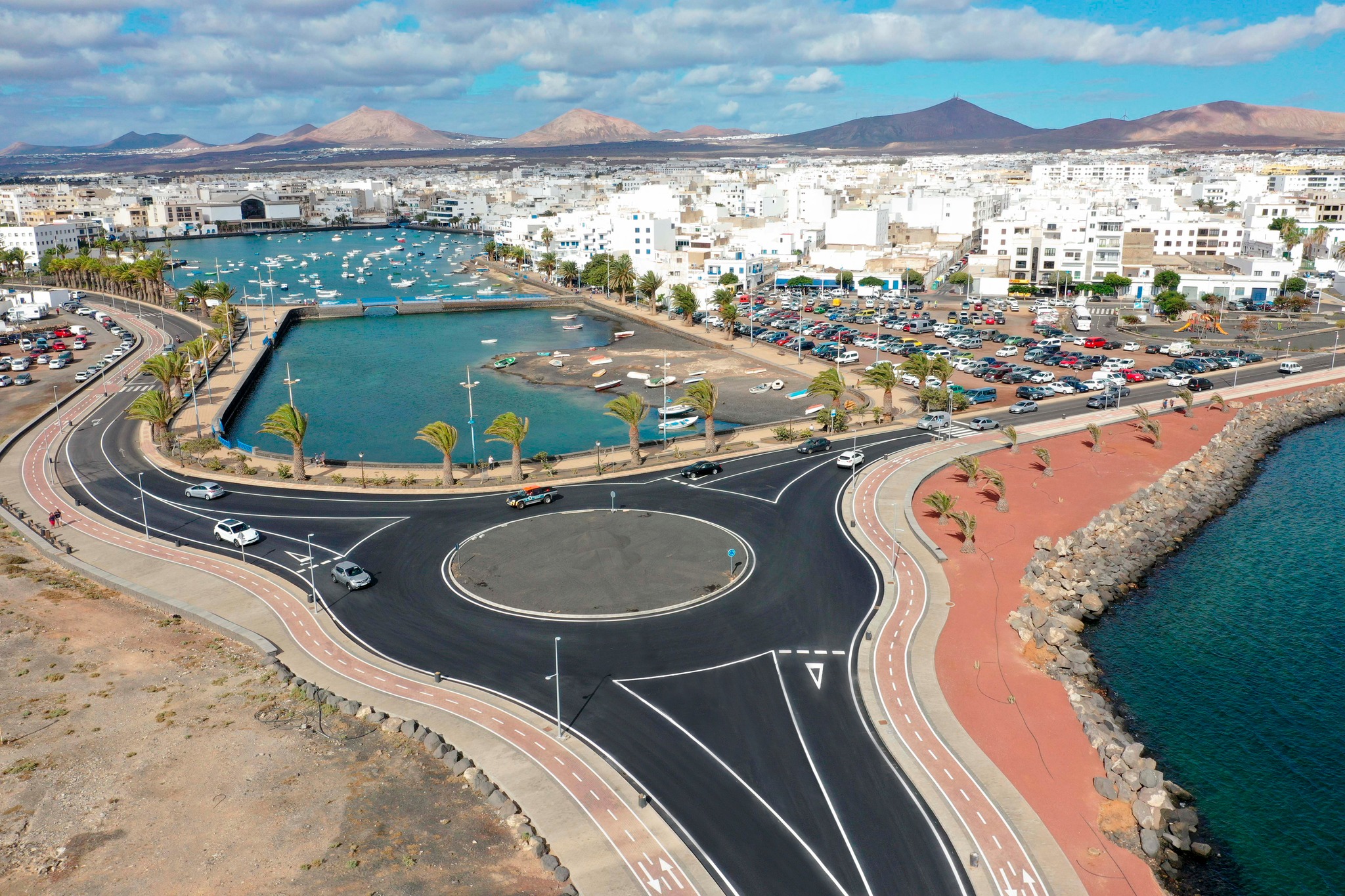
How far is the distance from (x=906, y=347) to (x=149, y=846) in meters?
75.9

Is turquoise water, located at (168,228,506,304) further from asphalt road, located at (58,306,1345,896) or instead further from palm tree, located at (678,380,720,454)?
palm tree, located at (678,380,720,454)

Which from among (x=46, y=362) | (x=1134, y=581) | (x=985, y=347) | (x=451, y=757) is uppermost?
(x=46, y=362)

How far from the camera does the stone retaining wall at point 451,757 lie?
909 inches

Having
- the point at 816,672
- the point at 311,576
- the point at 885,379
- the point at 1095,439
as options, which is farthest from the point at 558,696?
the point at 1095,439

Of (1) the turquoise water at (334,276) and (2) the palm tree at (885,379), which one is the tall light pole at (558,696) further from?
(1) the turquoise water at (334,276)

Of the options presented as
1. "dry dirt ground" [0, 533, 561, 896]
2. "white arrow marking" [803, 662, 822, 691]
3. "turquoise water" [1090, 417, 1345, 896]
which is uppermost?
"white arrow marking" [803, 662, 822, 691]

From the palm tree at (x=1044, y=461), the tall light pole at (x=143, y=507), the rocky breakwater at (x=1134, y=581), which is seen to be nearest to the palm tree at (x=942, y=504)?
the rocky breakwater at (x=1134, y=581)

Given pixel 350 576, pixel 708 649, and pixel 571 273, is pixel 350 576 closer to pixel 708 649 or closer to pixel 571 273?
pixel 708 649

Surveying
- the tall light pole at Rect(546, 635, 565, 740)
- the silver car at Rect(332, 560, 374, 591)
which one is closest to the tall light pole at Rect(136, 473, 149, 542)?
the silver car at Rect(332, 560, 374, 591)

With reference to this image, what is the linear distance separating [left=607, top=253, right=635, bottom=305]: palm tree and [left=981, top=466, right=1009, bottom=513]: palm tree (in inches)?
3311

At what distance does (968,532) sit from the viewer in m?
42.0

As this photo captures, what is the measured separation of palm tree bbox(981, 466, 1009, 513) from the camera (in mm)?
46906

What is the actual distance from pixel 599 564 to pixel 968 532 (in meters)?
17.1

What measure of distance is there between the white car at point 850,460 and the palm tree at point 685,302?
55556 millimetres
